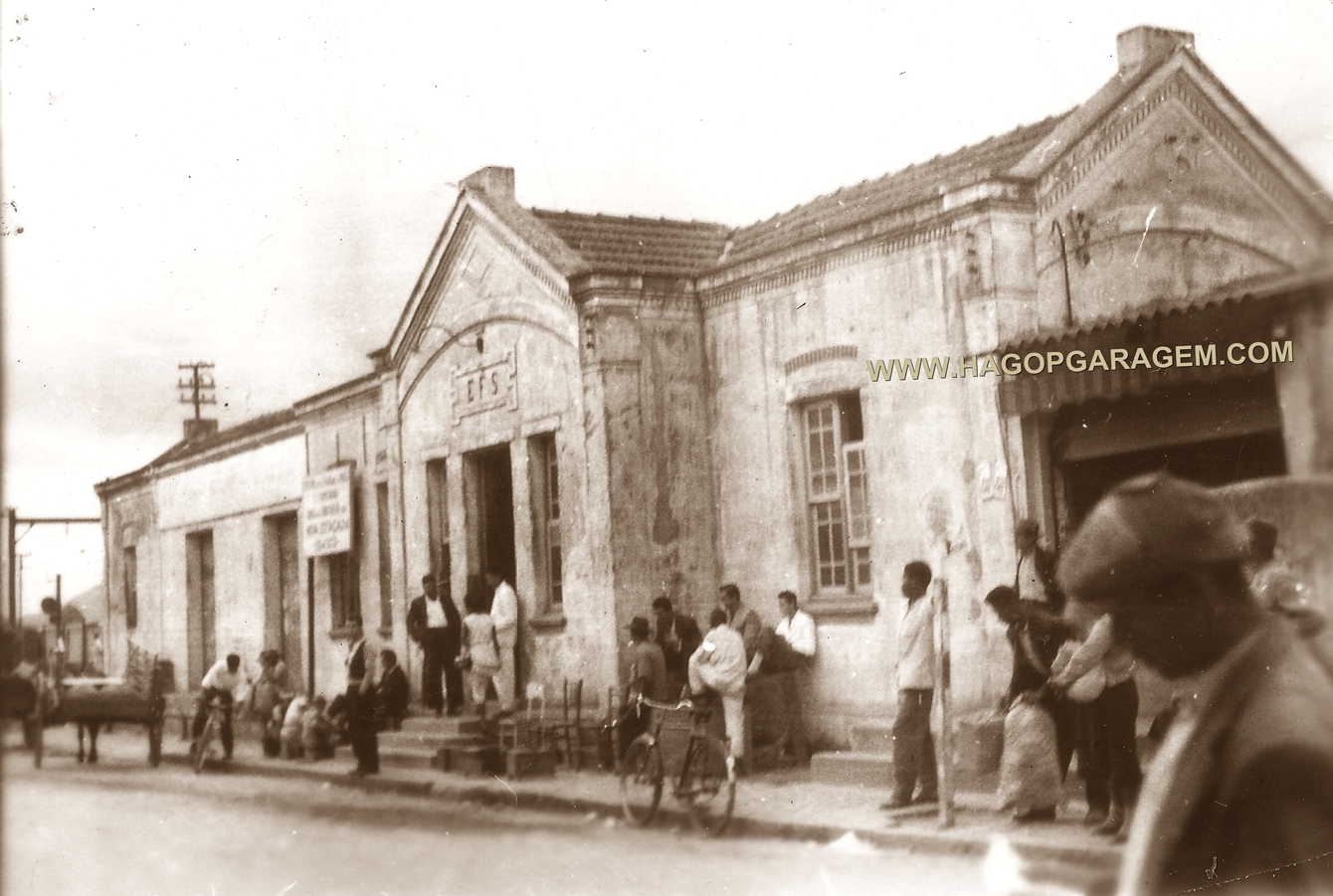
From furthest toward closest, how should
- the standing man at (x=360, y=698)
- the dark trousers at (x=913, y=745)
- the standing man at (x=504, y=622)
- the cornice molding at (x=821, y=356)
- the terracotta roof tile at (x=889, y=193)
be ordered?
the standing man at (x=504, y=622) < the cornice molding at (x=821, y=356) < the terracotta roof tile at (x=889, y=193) < the dark trousers at (x=913, y=745) < the standing man at (x=360, y=698)

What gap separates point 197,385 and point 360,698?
9.53 feet

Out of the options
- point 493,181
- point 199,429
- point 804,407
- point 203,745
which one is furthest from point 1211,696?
point 804,407

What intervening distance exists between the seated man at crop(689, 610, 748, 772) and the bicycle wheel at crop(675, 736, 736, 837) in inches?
40.7

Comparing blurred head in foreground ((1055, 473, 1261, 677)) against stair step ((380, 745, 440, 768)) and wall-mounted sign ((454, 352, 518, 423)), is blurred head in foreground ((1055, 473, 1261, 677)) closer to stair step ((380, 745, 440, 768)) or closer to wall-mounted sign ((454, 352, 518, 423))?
stair step ((380, 745, 440, 768))

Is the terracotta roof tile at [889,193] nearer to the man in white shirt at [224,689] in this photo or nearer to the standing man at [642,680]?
the standing man at [642,680]

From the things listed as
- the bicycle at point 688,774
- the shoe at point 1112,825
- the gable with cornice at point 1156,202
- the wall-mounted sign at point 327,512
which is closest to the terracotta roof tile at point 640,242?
the gable with cornice at point 1156,202

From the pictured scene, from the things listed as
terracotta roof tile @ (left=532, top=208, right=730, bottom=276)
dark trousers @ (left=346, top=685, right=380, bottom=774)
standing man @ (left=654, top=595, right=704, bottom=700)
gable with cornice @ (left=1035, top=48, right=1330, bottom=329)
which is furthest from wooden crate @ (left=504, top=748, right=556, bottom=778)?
gable with cornice @ (left=1035, top=48, right=1330, bottom=329)

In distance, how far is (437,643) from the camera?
1067cm

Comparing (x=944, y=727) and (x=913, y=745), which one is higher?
(x=944, y=727)

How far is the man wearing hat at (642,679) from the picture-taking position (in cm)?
1009

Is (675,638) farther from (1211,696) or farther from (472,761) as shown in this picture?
(1211,696)

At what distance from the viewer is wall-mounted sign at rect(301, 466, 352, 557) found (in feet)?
30.3

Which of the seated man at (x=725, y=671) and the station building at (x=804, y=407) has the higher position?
the station building at (x=804, y=407)

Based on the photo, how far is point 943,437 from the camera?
9938mm
